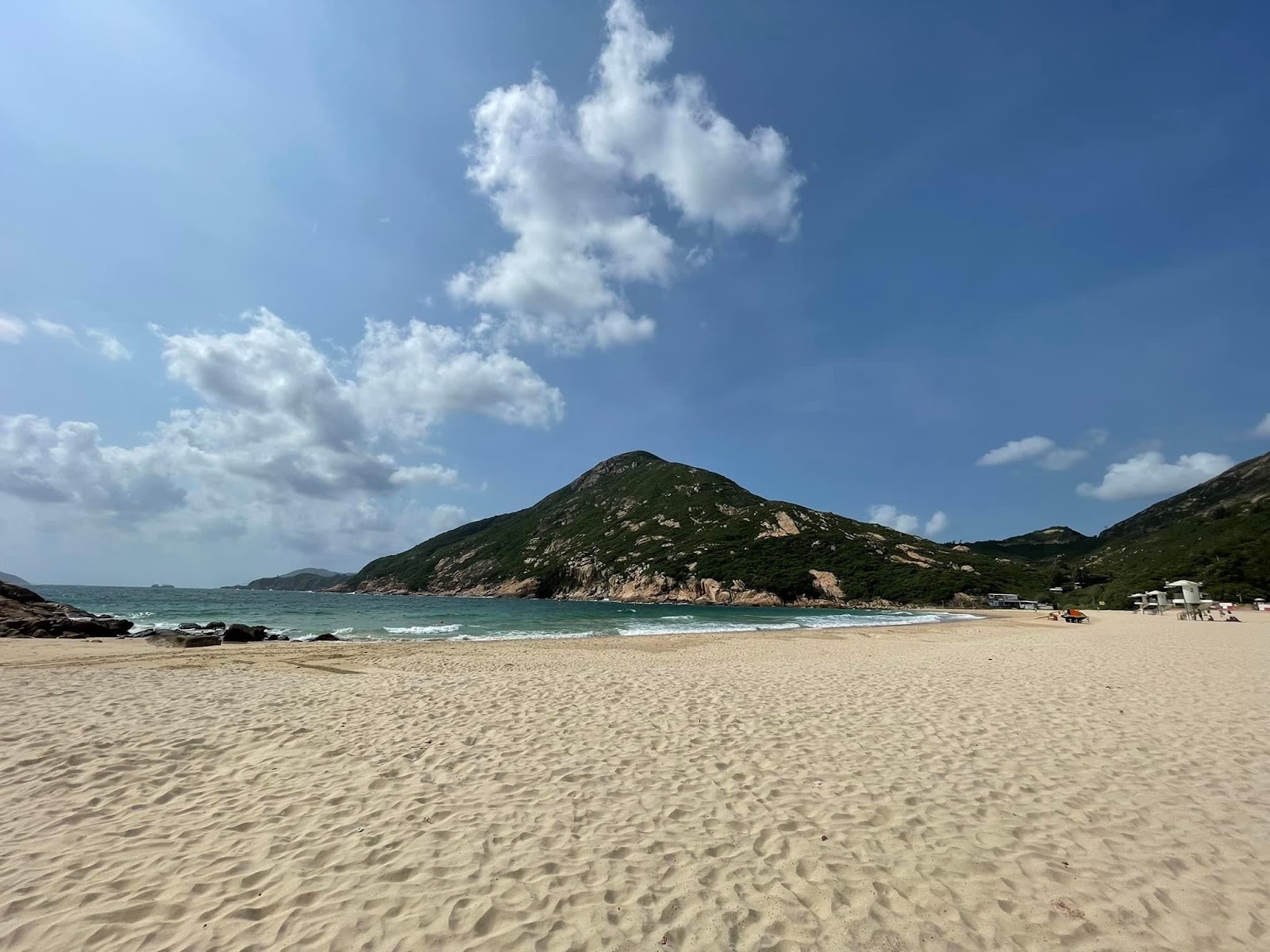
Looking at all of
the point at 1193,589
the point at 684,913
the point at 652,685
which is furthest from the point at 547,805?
the point at 1193,589

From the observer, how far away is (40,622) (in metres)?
31.8

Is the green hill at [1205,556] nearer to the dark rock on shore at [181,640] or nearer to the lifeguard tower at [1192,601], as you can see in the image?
the lifeguard tower at [1192,601]

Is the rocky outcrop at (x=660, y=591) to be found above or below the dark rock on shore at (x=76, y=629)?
above

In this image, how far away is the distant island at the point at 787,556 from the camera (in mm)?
76688

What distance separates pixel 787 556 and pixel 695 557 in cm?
1996

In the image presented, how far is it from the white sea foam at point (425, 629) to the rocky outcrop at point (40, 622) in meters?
16.4

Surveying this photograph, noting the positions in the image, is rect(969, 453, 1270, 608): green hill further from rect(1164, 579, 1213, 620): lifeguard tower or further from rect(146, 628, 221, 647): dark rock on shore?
rect(146, 628, 221, 647): dark rock on shore

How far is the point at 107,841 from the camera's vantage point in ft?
19.2

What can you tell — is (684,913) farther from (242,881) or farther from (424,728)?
(424,728)

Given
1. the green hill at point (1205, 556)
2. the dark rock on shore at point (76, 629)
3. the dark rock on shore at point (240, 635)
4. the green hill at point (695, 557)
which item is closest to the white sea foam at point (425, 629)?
the dark rock on shore at point (76, 629)

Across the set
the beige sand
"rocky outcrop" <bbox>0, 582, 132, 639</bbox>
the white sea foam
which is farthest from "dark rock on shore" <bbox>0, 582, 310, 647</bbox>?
the beige sand

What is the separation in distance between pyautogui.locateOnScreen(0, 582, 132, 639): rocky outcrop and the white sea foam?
53.9 ft

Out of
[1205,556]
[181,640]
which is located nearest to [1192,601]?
[1205,556]

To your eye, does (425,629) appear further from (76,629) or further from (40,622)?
(40,622)
